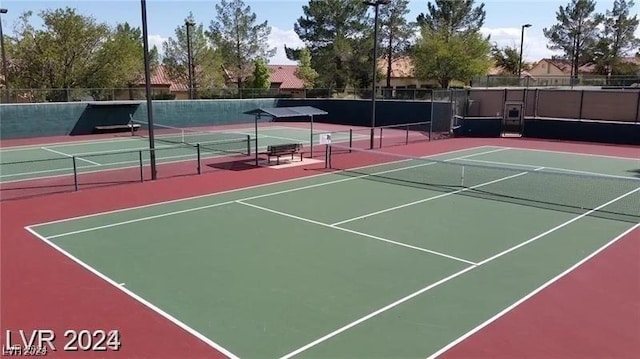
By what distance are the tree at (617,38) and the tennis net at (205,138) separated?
5779 centimetres

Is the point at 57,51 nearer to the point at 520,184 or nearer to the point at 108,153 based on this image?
the point at 108,153

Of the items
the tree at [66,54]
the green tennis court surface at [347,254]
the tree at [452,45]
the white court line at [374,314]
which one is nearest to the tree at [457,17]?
the tree at [452,45]

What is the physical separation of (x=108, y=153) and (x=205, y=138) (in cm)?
1452

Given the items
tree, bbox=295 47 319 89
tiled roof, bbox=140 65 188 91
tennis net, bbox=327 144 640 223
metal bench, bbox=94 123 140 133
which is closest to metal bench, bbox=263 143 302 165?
tennis net, bbox=327 144 640 223

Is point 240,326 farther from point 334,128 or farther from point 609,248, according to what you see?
point 334,128

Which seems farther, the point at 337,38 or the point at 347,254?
the point at 337,38

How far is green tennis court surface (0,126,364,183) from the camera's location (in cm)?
2081

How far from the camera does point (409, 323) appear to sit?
25.5ft

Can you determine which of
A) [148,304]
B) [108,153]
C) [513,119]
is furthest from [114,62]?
[148,304]

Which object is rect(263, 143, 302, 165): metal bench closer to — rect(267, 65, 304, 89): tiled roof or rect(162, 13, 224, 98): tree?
rect(162, 13, 224, 98): tree

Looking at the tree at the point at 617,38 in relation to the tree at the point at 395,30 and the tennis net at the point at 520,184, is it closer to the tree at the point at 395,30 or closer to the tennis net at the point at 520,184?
the tree at the point at 395,30

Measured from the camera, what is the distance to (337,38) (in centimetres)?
5559

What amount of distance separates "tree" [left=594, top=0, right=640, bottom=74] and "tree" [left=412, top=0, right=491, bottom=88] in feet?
75.5

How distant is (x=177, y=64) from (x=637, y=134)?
42.1 meters
